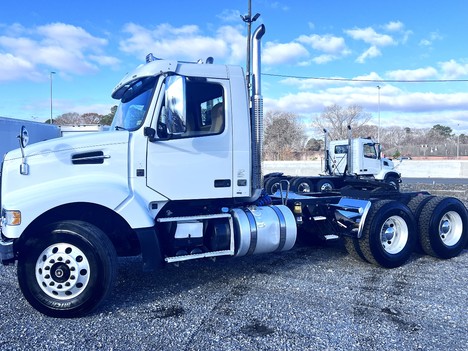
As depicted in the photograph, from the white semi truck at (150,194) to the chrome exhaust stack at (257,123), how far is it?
0.05 feet

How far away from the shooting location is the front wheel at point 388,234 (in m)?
6.12

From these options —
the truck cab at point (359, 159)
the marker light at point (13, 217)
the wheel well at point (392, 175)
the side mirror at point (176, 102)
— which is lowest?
the wheel well at point (392, 175)

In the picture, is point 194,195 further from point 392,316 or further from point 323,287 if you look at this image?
point 392,316

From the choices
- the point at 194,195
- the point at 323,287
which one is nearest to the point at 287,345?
the point at 323,287

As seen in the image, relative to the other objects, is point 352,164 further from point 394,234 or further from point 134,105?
point 134,105

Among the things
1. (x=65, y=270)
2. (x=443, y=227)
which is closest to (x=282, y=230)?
(x=65, y=270)

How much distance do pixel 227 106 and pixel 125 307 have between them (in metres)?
2.76

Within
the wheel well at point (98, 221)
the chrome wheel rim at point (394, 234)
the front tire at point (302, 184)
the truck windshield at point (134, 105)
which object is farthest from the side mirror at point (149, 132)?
the front tire at point (302, 184)

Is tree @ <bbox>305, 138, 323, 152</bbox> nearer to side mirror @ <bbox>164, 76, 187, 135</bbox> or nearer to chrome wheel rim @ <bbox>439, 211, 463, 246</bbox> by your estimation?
chrome wheel rim @ <bbox>439, 211, 463, 246</bbox>

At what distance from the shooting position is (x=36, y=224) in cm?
457

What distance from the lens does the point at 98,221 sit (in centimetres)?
512

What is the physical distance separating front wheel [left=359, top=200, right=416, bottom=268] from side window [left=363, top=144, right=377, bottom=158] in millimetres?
13263

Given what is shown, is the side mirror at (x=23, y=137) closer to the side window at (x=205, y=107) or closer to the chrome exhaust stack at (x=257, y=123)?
the side window at (x=205, y=107)

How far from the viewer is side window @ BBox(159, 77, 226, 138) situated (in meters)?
5.12
